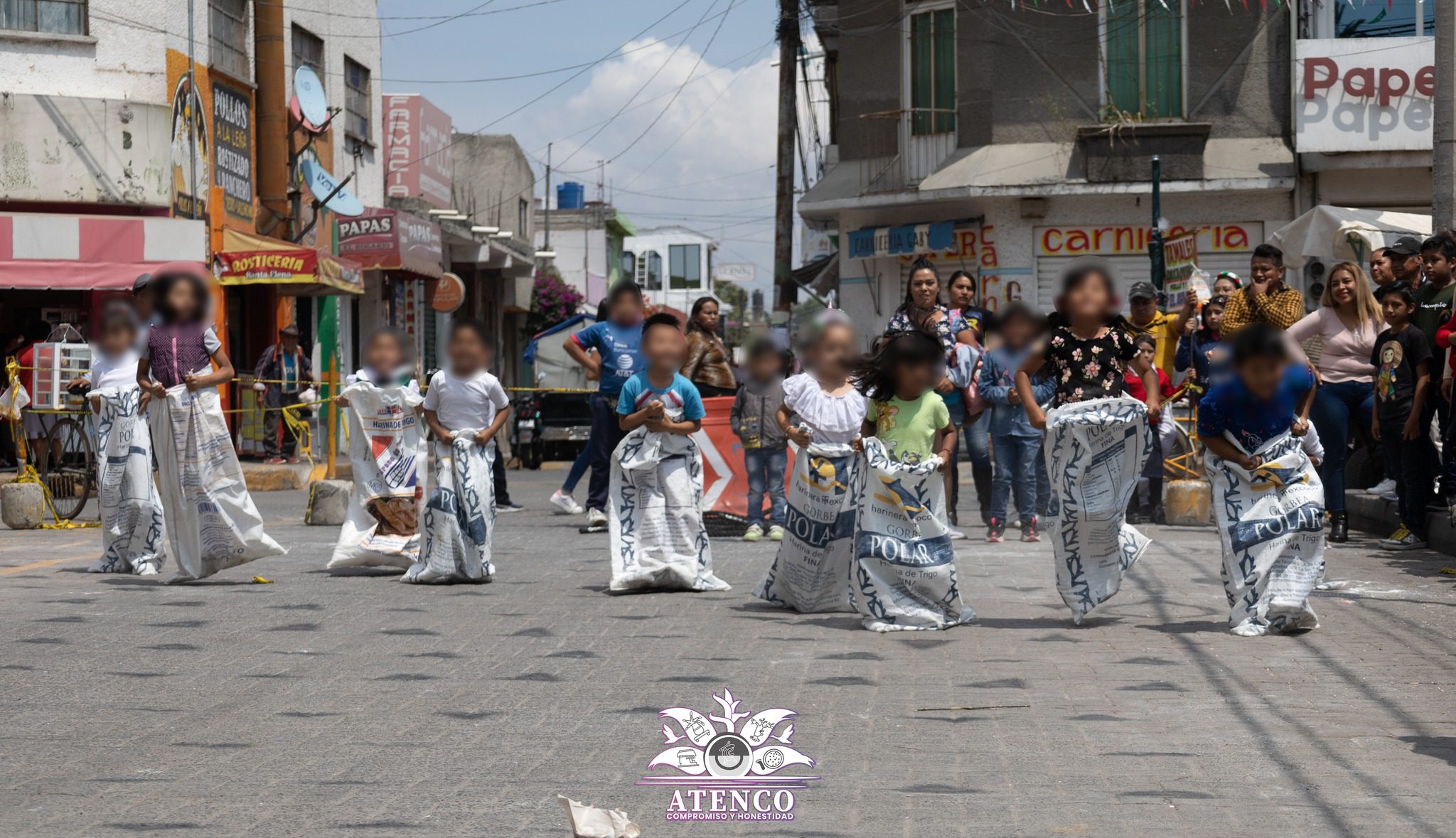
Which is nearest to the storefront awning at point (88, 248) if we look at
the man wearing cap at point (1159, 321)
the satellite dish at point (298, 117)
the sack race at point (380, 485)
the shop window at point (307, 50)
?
the satellite dish at point (298, 117)

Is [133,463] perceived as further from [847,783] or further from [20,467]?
[847,783]

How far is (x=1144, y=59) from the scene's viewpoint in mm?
24672

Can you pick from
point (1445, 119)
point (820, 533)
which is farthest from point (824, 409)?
point (1445, 119)

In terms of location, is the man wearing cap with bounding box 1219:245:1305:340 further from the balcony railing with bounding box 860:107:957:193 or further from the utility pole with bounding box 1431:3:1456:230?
the balcony railing with bounding box 860:107:957:193

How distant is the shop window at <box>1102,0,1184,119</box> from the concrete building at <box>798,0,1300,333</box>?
20 mm

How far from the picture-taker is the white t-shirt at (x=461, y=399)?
9.53 metres

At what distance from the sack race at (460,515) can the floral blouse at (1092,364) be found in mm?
3334

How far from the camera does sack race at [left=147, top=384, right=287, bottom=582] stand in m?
9.23

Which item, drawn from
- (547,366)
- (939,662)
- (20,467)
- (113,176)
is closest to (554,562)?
(939,662)

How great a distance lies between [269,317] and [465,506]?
17037 millimetres

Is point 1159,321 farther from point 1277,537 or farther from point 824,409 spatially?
point 1277,537

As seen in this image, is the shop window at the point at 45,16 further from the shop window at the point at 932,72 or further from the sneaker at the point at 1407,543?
the sneaker at the point at 1407,543

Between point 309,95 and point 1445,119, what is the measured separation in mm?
17580

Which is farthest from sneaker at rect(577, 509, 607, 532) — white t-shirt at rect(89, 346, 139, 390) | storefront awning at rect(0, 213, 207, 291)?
storefront awning at rect(0, 213, 207, 291)
